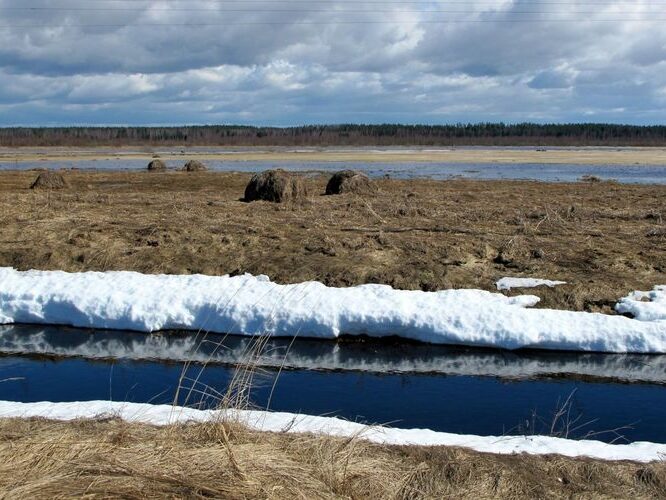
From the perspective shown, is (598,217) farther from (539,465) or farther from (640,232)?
(539,465)

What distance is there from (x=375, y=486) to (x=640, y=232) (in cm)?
1434

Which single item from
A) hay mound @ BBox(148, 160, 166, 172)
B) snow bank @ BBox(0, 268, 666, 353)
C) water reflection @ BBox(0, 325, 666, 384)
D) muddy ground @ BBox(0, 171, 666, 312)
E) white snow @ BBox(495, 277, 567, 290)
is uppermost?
hay mound @ BBox(148, 160, 166, 172)

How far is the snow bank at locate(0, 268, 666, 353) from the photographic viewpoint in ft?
38.0

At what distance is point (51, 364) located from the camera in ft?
35.9

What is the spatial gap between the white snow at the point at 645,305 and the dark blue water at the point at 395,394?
8.03 ft

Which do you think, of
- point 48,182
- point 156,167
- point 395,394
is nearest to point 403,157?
point 156,167

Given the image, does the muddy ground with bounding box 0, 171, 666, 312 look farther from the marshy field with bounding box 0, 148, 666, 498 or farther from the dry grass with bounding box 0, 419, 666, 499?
the dry grass with bounding box 0, 419, 666, 499

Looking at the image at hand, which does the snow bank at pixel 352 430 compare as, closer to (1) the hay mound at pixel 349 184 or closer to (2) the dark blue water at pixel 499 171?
(1) the hay mound at pixel 349 184

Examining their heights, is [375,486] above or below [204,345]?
above

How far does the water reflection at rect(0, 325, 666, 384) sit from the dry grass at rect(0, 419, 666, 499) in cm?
384

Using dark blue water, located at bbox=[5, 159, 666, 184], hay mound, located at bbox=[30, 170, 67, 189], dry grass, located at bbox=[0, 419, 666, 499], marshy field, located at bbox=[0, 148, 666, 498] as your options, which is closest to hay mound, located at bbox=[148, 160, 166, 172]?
dark blue water, located at bbox=[5, 159, 666, 184]

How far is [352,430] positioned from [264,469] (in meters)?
1.83

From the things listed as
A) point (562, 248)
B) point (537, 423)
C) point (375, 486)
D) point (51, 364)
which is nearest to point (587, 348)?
point (537, 423)

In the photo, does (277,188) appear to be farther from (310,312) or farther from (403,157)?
(403,157)
